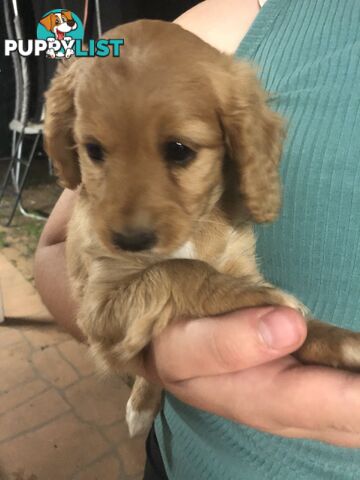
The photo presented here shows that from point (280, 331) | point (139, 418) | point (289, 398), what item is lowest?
point (139, 418)

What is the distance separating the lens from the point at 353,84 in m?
1.01

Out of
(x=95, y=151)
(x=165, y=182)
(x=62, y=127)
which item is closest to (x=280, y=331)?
(x=165, y=182)

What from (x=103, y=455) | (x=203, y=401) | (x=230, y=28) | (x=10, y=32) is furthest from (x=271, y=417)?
(x=10, y=32)

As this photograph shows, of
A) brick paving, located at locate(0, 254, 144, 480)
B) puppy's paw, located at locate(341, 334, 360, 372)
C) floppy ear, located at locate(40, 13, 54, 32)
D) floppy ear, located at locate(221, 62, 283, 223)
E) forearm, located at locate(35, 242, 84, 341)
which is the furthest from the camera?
brick paving, located at locate(0, 254, 144, 480)

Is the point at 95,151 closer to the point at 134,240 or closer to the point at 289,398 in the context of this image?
the point at 134,240

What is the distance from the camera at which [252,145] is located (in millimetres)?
1067

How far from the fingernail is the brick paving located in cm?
233

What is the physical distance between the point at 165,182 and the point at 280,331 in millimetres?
386

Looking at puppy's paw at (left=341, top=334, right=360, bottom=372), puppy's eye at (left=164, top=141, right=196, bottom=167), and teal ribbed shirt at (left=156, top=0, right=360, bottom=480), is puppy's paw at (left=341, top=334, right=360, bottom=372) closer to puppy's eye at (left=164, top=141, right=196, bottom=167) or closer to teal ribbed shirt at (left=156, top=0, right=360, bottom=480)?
teal ribbed shirt at (left=156, top=0, right=360, bottom=480)

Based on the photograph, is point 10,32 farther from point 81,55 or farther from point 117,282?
point 117,282

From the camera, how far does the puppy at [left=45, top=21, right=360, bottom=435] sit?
3.01 ft

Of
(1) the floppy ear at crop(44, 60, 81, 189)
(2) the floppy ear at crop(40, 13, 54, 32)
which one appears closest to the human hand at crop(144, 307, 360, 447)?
(1) the floppy ear at crop(44, 60, 81, 189)

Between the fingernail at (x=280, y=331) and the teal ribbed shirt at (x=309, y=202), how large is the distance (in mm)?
309

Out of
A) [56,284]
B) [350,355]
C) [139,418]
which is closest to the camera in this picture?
[350,355]
